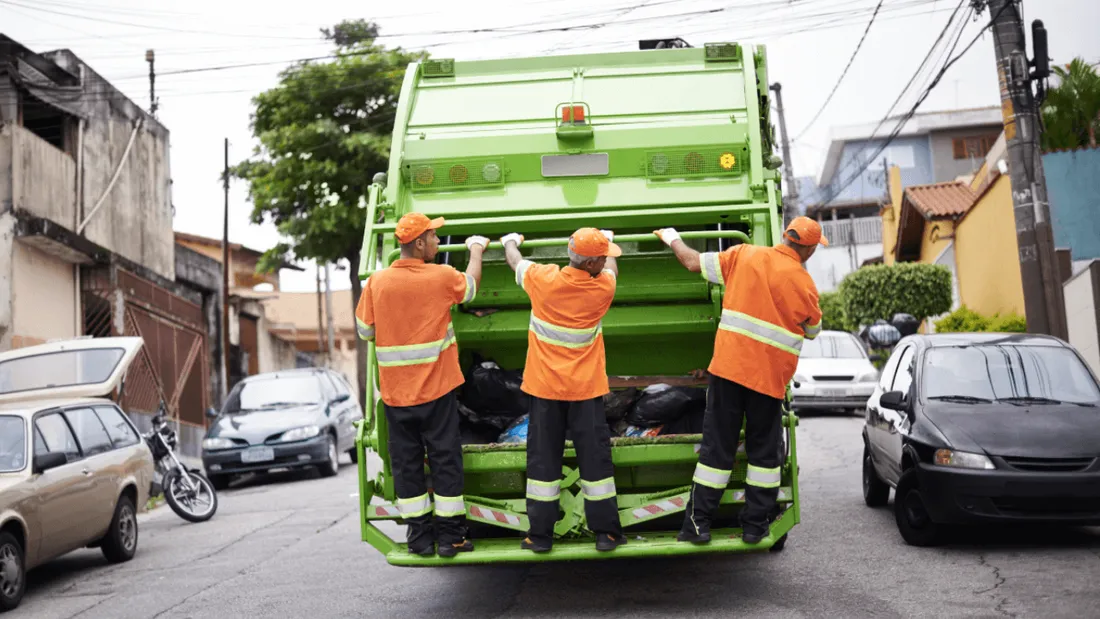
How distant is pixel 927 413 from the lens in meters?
7.61

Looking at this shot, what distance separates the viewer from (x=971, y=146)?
4078 centimetres

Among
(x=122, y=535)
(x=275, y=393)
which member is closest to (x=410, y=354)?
(x=122, y=535)

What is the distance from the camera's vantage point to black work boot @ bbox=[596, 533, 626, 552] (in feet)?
18.9

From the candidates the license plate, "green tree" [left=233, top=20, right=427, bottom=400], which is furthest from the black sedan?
"green tree" [left=233, top=20, right=427, bottom=400]

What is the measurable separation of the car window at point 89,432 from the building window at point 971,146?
3640 cm

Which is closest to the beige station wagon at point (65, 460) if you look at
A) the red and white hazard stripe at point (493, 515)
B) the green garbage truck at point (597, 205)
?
the green garbage truck at point (597, 205)

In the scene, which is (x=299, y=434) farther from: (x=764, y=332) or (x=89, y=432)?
(x=764, y=332)

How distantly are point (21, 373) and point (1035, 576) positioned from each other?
833cm

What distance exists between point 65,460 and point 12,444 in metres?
0.36

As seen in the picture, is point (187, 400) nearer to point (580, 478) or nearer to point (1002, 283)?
point (1002, 283)

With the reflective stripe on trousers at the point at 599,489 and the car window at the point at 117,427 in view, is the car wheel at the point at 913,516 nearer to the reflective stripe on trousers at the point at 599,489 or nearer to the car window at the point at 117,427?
the reflective stripe on trousers at the point at 599,489

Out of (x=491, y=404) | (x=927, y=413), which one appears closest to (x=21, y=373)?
(x=491, y=404)

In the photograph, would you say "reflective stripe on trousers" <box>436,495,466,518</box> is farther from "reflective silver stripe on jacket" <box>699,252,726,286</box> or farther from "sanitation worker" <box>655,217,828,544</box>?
"reflective silver stripe on jacket" <box>699,252,726,286</box>

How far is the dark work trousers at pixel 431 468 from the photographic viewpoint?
5.91 m
